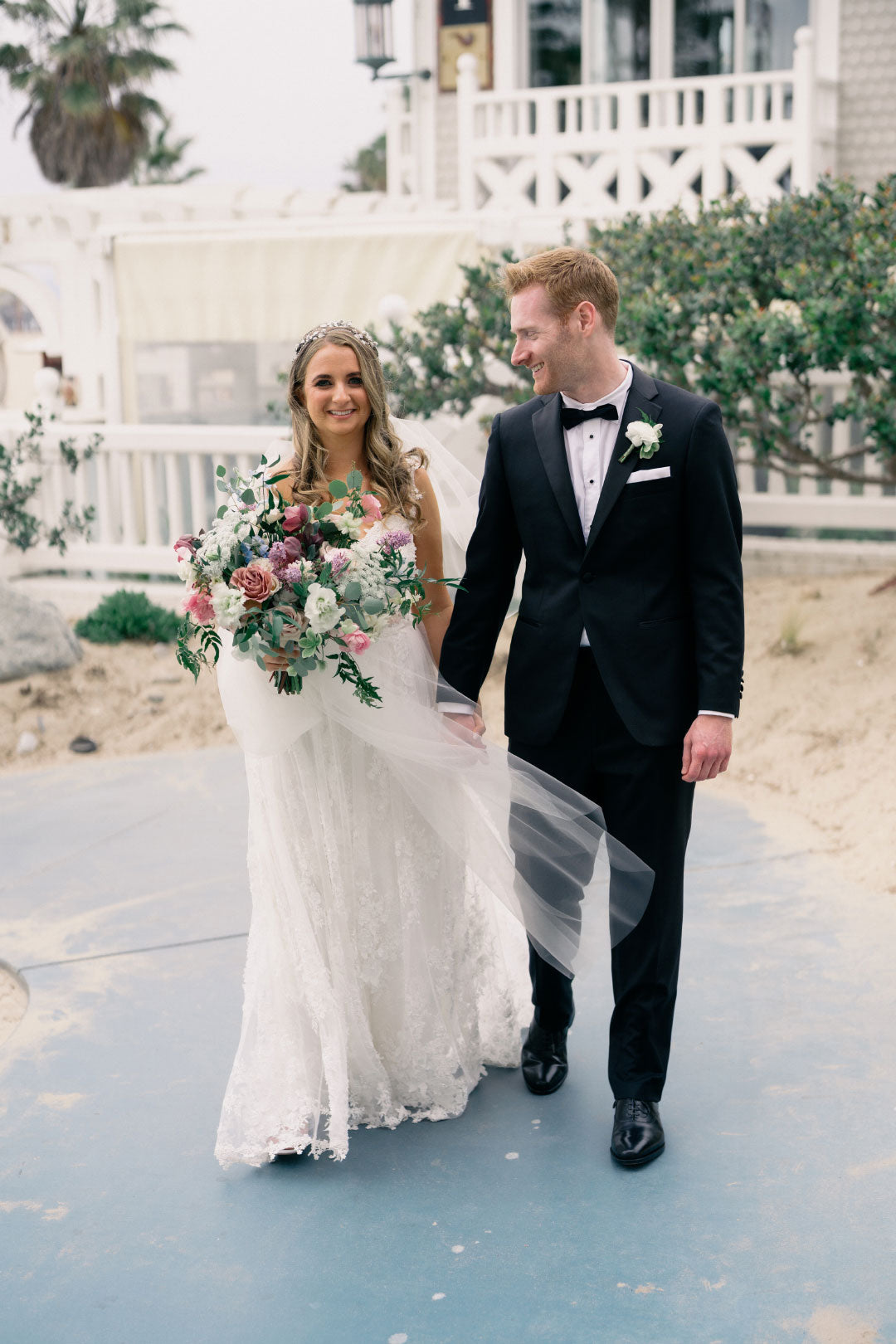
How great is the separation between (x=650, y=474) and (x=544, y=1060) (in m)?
1.63

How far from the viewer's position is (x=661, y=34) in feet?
46.0

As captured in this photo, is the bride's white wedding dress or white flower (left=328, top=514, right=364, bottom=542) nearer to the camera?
white flower (left=328, top=514, right=364, bottom=542)

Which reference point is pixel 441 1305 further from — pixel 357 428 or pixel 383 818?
pixel 357 428

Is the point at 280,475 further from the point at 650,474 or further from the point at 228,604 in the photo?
the point at 650,474

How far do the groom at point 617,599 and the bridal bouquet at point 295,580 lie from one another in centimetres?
33

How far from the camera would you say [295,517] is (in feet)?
10.2

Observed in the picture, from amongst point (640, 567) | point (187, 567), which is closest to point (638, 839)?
point (640, 567)

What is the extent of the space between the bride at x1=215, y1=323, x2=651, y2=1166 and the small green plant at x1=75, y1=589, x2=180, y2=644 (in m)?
5.04

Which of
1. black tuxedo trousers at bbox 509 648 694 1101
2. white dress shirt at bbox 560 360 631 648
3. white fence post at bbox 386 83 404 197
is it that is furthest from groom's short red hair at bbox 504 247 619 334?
white fence post at bbox 386 83 404 197

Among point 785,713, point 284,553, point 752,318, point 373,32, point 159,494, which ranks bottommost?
point 785,713

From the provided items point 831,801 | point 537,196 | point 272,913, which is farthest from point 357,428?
point 537,196

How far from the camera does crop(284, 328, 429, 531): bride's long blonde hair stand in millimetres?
3365

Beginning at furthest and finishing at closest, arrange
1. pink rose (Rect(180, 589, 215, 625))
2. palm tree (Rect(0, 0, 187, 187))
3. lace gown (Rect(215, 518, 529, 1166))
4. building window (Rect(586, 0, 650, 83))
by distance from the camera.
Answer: palm tree (Rect(0, 0, 187, 187)), building window (Rect(586, 0, 650, 83)), lace gown (Rect(215, 518, 529, 1166)), pink rose (Rect(180, 589, 215, 625))

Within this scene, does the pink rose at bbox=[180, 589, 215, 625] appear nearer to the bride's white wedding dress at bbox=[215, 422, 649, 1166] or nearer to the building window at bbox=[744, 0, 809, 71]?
the bride's white wedding dress at bbox=[215, 422, 649, 1166]
